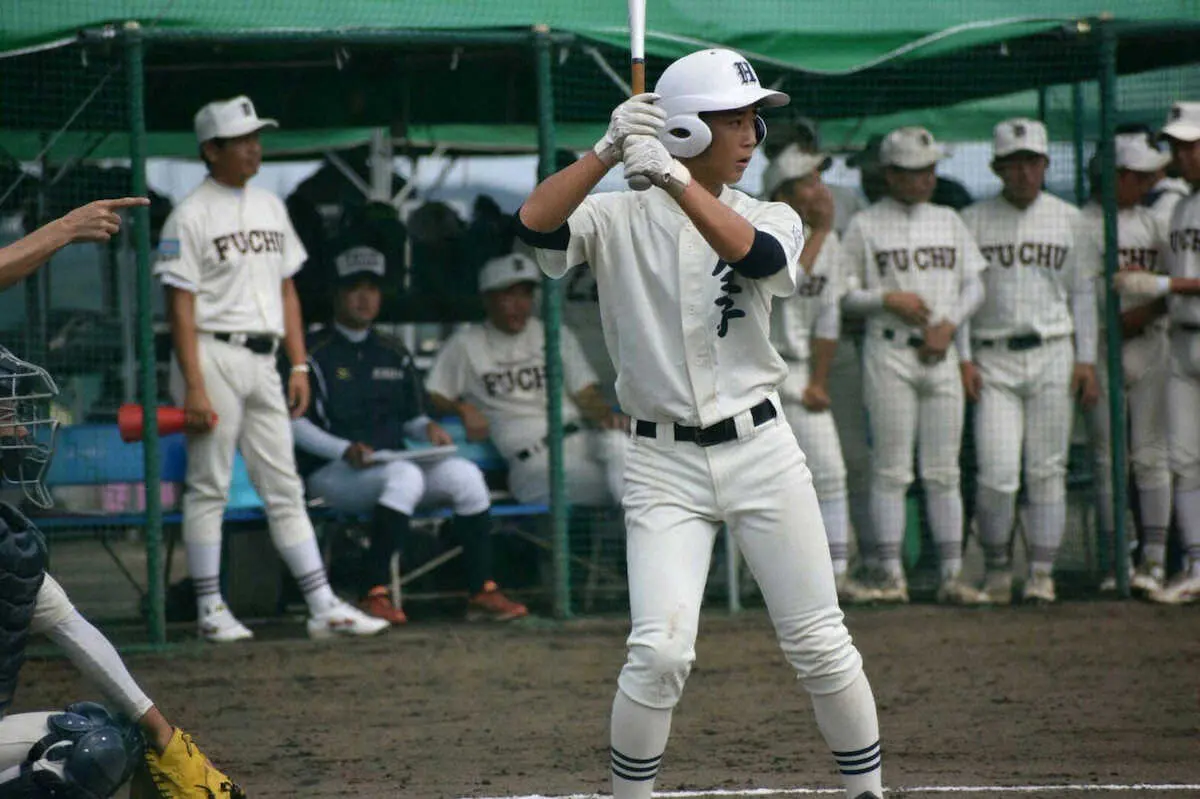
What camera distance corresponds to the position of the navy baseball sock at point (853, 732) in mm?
4148

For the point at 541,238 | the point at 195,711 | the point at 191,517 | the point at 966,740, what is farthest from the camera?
the point at 191,517

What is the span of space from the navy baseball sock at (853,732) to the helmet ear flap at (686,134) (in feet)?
4.47

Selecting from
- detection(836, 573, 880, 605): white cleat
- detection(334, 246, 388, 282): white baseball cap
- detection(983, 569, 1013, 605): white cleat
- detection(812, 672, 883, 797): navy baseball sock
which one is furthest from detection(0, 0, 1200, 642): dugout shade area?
detection(812, 672, 883, 797): navy baseball sock

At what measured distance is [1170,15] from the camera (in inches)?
328

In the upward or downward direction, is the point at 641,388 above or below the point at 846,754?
above

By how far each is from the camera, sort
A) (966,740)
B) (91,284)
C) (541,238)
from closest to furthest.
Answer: (541,238)
(966,740)
(91,284)

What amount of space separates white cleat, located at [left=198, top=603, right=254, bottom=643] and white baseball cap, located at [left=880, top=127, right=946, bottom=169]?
3853 mm

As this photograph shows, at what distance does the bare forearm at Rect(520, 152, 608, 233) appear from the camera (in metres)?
3.95

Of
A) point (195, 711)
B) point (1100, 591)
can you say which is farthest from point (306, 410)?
point (1100, 591)

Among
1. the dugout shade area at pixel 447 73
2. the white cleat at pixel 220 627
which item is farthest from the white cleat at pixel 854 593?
the white cleat at pixel 220 627

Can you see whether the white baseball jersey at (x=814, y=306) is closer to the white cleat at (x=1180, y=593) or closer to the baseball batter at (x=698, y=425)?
the white cleat at (x=1180, y=593)

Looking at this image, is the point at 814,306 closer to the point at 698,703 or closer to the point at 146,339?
the point at 698,703

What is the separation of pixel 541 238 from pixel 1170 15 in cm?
537

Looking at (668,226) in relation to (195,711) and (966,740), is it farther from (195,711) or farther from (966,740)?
(195,711)
